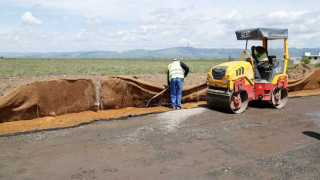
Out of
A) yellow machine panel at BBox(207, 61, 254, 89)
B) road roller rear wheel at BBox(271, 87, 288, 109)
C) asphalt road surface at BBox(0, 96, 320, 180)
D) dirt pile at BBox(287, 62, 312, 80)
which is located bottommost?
asphalt road surface at BBox(0, 96, 320, 180)

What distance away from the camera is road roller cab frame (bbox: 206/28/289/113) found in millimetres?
8977

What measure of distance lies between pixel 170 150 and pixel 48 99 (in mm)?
4013

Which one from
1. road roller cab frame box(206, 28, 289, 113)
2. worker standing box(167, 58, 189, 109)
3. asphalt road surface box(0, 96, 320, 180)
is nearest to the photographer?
asphalt road surface box(0, 96, 320, 180)

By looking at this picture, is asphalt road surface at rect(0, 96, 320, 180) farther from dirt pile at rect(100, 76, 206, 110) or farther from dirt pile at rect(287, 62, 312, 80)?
dirt pile at rect(287, 62, 312, 80)

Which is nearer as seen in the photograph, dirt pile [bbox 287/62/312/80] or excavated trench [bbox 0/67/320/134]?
excavated trench [bbox 0/67/320/134]

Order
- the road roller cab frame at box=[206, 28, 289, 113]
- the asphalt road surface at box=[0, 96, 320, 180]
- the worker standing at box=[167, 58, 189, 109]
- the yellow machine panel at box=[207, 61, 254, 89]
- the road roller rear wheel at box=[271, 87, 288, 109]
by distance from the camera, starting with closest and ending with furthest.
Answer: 1. the asphalt road surface at box=[0, 96, 320, 180]
2. the yellow machine panel at box=[207, 61, 254, 89]
3. the road roller cab frame at box=[206, 28, 289, 113]
4. the worker standing at box=[167, 58, 189, 109]
5. the road roller rear wheel at box=[271, 87, 288, 109]

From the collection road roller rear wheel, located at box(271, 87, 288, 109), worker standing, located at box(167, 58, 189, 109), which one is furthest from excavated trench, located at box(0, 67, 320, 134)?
road roller rear wheel, located at box(271, 87, 288, 109)

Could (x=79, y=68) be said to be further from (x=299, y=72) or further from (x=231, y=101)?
(x=231, y=101)

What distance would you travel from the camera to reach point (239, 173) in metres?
4.78

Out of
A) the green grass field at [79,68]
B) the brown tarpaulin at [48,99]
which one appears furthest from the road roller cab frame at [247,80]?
the green grass field at [79,68]

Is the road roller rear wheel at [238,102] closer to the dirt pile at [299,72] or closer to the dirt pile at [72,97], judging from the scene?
the dirt pile at [72,97]

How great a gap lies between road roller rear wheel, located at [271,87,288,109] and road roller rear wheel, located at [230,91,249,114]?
3.67 feet

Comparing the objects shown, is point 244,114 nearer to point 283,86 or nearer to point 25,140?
point 283,86

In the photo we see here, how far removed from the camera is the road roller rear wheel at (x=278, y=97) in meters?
9.91
